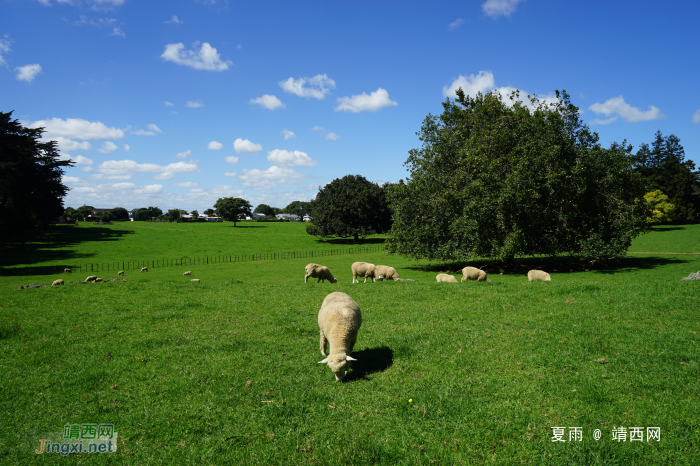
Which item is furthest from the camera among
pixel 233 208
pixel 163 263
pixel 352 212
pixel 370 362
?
pixel 233 208

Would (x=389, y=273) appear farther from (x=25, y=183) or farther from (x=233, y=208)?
(x=233, y=208)

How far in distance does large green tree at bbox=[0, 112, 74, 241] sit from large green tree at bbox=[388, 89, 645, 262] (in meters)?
48.2

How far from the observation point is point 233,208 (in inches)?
5684

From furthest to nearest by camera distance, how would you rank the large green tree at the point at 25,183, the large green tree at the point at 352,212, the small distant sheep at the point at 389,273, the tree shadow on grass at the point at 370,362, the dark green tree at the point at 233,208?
1. the dark green tree at the point at 233,208
2. the large green tree at the point at 352,212
3. the large green tree at the point at 25,183
4. the small distant sheep at the point at 389,273
5. the tree shadow on grass at the point at 370,362

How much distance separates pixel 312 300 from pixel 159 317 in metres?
6.56

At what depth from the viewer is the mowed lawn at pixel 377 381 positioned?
620 centimetres

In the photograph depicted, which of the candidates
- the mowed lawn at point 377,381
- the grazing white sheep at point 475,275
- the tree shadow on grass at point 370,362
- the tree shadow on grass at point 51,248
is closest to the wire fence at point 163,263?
the tree shadow on grass at point 51,248

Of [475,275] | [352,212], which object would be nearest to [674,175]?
[352,212]

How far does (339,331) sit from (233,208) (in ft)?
471

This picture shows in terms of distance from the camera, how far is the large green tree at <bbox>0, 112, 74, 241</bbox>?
44.8 meters

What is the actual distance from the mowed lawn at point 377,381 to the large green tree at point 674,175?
97.9 meters

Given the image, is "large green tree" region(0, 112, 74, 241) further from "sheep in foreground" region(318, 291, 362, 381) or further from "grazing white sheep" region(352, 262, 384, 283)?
"sheep in foreground" region(318, 291, 362, 381)

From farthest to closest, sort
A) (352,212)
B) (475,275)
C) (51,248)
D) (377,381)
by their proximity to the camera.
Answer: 1. (352,212)
2. (51,248)
3. (475,275)
4. (377,381)

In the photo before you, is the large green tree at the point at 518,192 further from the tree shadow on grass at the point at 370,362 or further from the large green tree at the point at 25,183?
the large green tree at the point at 25,183
